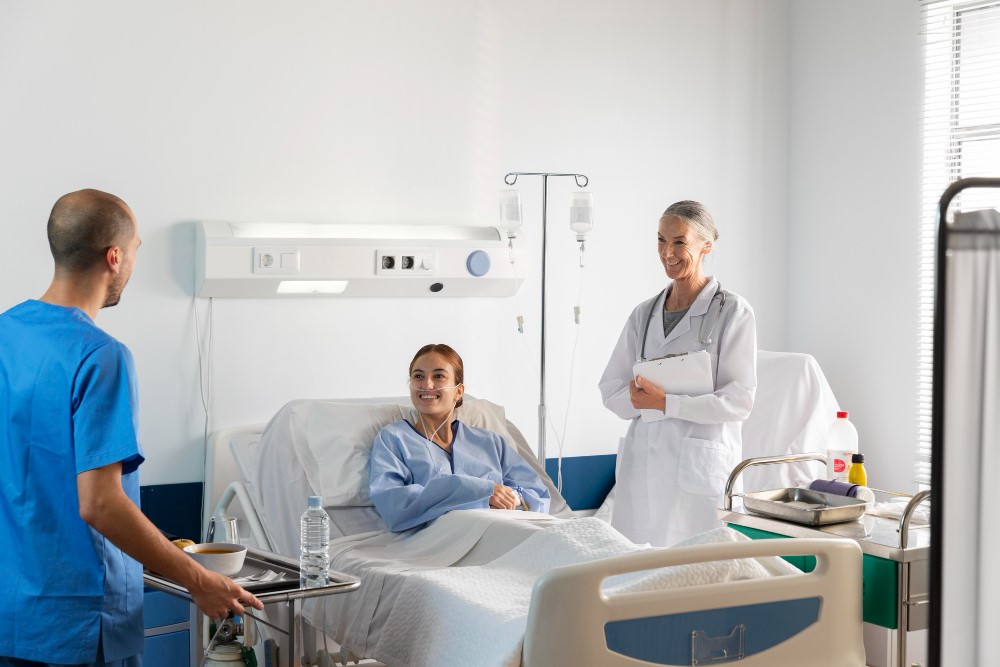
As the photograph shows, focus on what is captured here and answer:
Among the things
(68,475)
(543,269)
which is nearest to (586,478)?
(543,269)

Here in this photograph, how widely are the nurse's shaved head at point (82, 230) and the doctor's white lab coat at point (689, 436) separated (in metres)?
2.03

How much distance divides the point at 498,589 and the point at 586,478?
6.50 ft

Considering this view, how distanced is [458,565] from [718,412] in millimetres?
1014

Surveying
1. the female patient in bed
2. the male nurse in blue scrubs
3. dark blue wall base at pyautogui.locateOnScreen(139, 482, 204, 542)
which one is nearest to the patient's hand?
the female patient in bed

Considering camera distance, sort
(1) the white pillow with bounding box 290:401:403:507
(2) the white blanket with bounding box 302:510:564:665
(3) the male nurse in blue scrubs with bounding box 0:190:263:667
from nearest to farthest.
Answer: (3) the male nurse in blue scrubs with bounding box 0:190:263:667 → (2) the white blanket with bounding box 302:510:564:665 → (1) the white pillow with bounding box 290:401:403:507

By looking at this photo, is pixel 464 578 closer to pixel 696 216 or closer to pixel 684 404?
pixel 684 404

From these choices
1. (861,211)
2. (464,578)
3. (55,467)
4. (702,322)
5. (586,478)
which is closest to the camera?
(55,467)

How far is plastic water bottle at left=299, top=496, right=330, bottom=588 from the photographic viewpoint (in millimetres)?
2520

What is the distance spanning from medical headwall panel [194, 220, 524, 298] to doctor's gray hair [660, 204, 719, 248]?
83 centimetres

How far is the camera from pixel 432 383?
3619 millimetres

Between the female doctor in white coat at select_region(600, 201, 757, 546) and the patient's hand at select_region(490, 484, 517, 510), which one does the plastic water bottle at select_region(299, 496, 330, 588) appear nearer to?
the patient's hand at select_region(490, 484, 517, 510)

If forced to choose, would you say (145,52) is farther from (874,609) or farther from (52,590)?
(874,609)

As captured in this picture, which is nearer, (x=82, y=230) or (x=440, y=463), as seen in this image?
(x=82, y=230)

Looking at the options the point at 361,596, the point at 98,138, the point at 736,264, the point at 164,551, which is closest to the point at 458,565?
the point at 361,596
